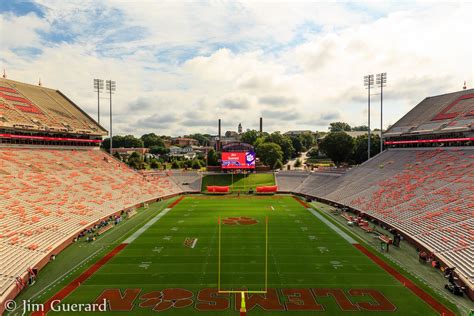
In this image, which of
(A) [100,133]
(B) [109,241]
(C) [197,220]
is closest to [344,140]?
(C) [197,220]

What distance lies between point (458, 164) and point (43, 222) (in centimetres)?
4579

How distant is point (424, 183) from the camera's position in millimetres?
38000

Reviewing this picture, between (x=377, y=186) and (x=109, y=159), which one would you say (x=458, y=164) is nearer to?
(x=377, y=186)

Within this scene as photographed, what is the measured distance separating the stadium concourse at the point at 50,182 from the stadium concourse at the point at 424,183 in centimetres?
2655

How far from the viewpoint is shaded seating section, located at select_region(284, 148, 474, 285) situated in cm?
2419

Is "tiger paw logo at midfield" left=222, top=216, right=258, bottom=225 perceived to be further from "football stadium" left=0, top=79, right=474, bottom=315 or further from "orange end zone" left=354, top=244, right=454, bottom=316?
"orange end zone" left=354, top=244, right=454, bottom=316

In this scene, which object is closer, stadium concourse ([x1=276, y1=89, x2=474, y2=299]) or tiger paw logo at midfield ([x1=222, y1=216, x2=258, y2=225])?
stadium concourse ([x1=276, y1=89, x2=474, y2=299])

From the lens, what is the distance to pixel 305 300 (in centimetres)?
1767

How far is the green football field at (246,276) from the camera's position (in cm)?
1705

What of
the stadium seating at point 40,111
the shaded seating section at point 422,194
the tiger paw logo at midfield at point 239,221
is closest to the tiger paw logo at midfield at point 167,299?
the shaded seating section at point 422,194

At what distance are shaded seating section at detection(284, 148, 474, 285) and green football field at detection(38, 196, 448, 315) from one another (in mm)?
5882

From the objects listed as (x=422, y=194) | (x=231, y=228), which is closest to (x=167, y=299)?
(x=231, y=228)

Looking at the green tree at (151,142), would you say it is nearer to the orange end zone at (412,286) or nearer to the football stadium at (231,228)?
the football stadium at (231,228)

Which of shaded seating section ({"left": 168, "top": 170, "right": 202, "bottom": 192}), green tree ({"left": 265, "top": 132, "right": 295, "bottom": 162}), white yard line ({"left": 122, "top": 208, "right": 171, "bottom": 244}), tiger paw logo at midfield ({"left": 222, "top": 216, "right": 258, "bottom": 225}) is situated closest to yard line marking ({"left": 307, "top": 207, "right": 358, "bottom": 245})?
tiger paw logo at midfield ({"left": 222, "top": 216, "right": 258, "bottom": 225})
